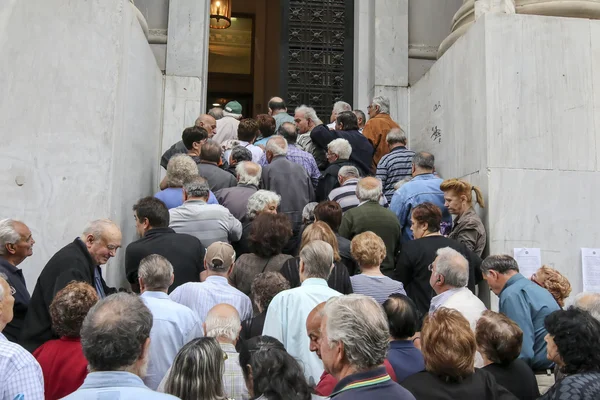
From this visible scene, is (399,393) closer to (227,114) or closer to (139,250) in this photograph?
(139,250)

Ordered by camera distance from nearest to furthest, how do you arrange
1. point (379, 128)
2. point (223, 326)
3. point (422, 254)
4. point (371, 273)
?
point (223, 326)
point (371, 273)
point (422, 254)
point (379, 128)

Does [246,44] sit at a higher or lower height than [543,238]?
higher

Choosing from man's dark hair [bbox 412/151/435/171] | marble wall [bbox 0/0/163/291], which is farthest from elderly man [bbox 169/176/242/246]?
man's dark hair [bbox 412/151/435/171]

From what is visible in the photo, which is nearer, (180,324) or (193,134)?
(180,324)

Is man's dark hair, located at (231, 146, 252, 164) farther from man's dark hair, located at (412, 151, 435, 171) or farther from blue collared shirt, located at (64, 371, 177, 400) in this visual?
blue collared shirt, located at (64, 371, 177, 400)

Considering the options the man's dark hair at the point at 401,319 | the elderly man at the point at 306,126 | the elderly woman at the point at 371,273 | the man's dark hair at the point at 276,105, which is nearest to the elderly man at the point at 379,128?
the elderly man at the point at 306,126

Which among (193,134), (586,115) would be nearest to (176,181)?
(193,134)

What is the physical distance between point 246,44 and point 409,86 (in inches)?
385

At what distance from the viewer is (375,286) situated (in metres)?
5.25

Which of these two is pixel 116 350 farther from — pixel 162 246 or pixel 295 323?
pixel 162 246

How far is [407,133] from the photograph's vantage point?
10.6m

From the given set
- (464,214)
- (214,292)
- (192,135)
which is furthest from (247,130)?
(214,292)

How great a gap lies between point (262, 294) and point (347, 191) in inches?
109

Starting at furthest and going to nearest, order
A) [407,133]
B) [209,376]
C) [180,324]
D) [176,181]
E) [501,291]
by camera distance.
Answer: [407,133], [176,181], [501,291], [180,324], [209,376]
